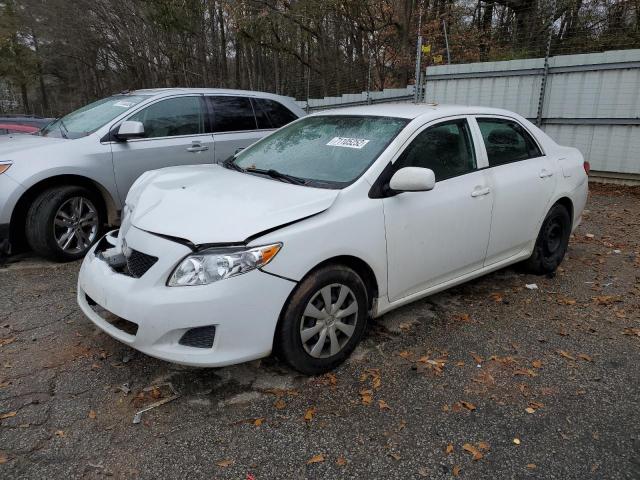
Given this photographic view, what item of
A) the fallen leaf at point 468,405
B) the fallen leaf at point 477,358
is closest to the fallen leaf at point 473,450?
the fallen leaf at point 468,405

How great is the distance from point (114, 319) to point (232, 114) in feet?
12.6

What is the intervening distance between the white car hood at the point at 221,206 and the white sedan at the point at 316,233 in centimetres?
1

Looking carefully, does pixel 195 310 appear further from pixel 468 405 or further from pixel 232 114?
pixel 232 114

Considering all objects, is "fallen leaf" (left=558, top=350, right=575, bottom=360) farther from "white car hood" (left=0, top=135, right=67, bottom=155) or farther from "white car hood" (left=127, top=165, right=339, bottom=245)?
"white car hood" (left=0, top=135, right=67, bottom=155)

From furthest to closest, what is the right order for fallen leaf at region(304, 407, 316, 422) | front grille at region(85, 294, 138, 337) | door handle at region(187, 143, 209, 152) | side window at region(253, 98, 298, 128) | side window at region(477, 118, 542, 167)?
side window at region(253, 98, 298, 128), door handle at region(187, 143, 209, 152), side window at region(477, 118, 542, 167), front grille at region(85, 294, 138, 337), fallen leaf at region(304, 407, 316, 422)

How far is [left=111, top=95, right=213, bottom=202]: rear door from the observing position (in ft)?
16.9

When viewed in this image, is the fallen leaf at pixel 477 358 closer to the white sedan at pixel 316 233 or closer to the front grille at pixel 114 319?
the white sedan at pixel 316 233

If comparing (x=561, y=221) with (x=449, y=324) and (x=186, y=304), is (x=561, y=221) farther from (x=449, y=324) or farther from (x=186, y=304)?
(x=186, y=304)

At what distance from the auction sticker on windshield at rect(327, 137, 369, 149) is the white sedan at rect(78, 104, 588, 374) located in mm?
13

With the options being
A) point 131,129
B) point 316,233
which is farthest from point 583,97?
point 316,233

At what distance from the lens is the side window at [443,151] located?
3.39 metres

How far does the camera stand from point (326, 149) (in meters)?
3.53

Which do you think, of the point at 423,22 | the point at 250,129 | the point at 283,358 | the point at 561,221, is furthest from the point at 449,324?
the point at 423,22

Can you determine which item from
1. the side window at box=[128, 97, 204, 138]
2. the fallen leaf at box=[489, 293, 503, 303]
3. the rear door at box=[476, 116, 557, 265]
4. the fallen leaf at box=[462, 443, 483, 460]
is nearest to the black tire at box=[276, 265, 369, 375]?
the fallen leaf at box=[462, 443, 483, 460]
